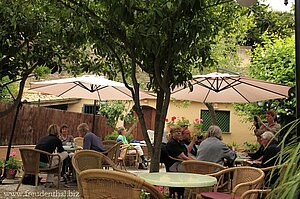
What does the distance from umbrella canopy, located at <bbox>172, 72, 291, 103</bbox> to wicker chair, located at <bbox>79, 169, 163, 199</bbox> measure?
5.11 metres

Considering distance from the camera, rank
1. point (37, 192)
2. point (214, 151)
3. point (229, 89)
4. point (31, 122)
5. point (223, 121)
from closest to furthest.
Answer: point (214, 151) → point (37, 192) → point (229, 89) → point (31, 122) → point (223, 121)

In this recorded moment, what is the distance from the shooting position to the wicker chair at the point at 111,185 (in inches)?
110

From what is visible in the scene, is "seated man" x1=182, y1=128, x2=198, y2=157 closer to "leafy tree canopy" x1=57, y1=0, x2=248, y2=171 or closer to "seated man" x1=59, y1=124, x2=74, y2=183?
"seated man" x1=59, y1=124, x2=74, y2=183

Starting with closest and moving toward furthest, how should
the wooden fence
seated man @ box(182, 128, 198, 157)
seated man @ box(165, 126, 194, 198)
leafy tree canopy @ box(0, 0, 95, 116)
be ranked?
leafy tree canopy @ box(0, 0, 95, 116) → seated man @ box(165, 126, 194, 198) → seated man @ box(182, 128, 198, 157) → the wooden fence

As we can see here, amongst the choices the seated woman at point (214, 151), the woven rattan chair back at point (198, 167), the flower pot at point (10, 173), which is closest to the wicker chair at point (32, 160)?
the flower pot at point (10, 173)

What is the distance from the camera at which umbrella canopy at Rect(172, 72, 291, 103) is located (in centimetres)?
795

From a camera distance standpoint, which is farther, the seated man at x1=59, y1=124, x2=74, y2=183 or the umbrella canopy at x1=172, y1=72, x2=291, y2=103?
the seated man at x1=59, y1=124, x2=74, y2=183

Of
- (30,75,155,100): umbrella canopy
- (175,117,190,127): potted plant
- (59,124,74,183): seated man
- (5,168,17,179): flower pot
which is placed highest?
(30,75,155,100): umbrella canopy

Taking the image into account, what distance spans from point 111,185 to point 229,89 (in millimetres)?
6355

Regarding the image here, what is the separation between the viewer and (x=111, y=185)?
2896 mm

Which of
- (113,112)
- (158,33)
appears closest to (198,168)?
(158,33)

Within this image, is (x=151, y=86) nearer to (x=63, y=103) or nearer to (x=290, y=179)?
(x=290, y=179)

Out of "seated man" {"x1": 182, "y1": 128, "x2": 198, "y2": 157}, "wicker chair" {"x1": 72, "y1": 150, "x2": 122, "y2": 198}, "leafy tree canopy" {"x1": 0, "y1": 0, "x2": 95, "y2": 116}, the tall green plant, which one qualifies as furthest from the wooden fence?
the tall green plant

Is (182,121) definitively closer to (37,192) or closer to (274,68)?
(274,68)
